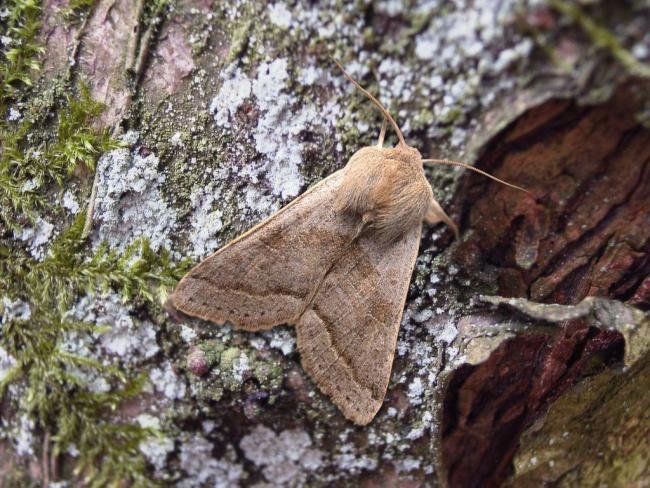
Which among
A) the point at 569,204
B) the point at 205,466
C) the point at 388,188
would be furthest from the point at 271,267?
the point at 569,204

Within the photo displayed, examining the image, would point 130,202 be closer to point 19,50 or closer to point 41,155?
point 41,155

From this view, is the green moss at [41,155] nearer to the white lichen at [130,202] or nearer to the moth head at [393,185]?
the white lichen at [130,202]

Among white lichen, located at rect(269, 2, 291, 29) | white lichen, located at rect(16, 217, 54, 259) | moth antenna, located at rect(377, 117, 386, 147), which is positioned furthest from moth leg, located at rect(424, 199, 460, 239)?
white lichen, located at rect(16, 217, 54, 259)

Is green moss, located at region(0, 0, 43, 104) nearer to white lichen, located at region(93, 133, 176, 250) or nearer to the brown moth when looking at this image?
white lichen, located at region(93, 133, 176, 250)

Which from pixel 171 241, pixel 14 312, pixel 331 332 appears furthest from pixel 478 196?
pixel 14 312

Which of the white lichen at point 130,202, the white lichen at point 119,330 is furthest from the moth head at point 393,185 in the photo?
the white lichen at point 119,330

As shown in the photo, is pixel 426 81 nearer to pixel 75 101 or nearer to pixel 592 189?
pixel 592 189
